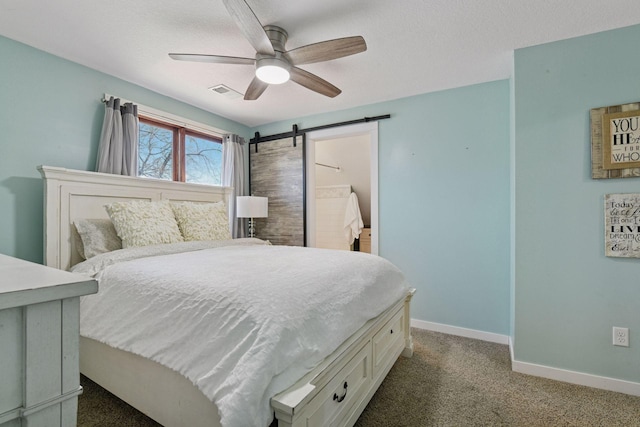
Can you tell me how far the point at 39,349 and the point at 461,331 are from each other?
3131mm

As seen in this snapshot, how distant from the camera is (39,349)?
53 cm

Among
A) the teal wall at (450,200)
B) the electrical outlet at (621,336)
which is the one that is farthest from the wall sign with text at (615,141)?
the electrical outlet at (621,336)

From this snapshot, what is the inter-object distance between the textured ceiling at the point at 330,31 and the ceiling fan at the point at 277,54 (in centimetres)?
18

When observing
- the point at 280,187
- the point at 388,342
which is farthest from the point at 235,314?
the point at 280,187

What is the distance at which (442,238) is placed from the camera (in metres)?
2.97

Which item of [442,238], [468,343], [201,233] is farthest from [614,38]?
[201,233]

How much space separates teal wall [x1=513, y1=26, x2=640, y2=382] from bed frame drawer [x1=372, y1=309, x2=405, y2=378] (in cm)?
87

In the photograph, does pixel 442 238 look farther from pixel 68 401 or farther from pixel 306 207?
pixel 68 401

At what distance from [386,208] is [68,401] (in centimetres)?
299

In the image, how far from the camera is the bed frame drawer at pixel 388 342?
1.79m

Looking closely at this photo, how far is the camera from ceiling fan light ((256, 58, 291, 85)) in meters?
1.96

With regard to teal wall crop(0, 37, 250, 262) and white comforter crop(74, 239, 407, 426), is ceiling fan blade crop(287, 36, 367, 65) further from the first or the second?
teal wall crop(0, 37, 250, 262)

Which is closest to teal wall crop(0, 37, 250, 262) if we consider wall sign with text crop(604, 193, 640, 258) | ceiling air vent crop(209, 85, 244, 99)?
ceiling air vent crop(209, 85, 244, 99)

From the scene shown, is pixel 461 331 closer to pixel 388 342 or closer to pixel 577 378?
pixel 577 378
